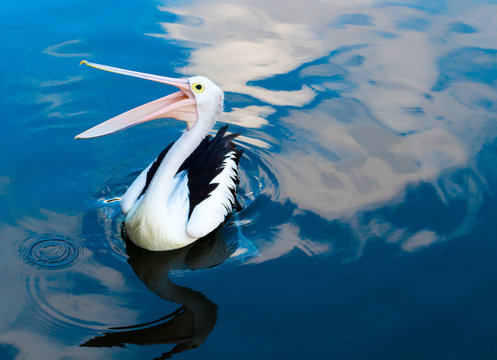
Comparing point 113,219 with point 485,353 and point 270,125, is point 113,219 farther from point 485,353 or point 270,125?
point 485,353

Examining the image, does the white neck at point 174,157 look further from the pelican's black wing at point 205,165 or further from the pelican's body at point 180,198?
the pelican's black wing at point 205,165

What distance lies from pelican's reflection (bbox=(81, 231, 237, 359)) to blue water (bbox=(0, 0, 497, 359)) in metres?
0.01

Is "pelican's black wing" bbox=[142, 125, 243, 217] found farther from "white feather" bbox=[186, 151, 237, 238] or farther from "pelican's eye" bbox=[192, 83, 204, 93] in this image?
"pelican's eye" bbox=[192, 83, 204, 93]

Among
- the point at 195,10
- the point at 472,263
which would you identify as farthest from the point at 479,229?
the point at 195,10

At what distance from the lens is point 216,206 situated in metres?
4.77

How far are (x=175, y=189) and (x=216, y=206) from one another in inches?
14.5

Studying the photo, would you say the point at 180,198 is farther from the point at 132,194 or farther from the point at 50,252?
the point at 50,252

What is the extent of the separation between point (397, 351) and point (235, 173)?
2105 millimetres

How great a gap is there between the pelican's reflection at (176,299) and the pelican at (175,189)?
3.7 inches

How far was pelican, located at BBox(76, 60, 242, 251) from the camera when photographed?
14.6 feet

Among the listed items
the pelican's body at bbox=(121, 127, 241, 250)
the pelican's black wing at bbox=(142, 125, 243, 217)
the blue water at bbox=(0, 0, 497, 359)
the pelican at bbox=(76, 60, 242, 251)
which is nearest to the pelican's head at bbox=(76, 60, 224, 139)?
the pelican at bbox=(76, 60, 242, 251)

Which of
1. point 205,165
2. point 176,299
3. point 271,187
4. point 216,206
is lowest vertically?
point 176,299

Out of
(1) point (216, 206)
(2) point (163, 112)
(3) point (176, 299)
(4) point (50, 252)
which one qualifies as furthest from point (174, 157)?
A: (4) point (50, 252)

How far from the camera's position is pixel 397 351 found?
12.8 ft
